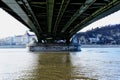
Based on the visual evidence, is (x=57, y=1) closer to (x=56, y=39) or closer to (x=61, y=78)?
(x=61, y=78)

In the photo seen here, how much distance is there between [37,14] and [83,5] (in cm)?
996

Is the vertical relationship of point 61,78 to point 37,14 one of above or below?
below

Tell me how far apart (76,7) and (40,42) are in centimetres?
5194

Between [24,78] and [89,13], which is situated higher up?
[89,13]

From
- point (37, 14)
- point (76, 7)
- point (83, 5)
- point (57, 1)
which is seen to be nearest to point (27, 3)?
point (57, 1)

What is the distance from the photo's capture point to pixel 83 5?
89.6 ft

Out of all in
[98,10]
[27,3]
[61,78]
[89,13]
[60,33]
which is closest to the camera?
[61,78]

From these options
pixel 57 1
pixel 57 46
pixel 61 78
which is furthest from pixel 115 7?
pixel 57 46

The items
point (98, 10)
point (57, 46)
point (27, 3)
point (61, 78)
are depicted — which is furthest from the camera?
point (57, 46)

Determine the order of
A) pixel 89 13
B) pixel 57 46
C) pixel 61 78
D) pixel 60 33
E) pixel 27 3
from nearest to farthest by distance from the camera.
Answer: pixel 61 78, pixel 27 3, pixel 89 13, pixel 60 33, pixel 57 46

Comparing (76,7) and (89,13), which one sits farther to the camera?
(89,13)

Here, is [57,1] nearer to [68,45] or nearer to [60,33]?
[60,33]

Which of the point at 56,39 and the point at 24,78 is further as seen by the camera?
the point at 56,39

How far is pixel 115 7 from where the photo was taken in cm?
2717
